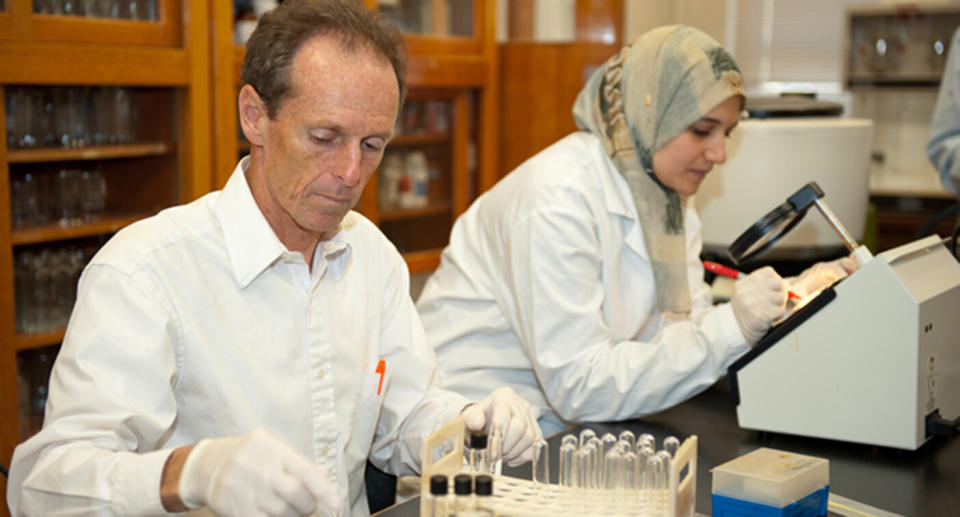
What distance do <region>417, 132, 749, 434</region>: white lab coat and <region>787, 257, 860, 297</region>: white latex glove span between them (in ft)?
0.54

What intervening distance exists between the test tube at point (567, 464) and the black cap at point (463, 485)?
14 cm

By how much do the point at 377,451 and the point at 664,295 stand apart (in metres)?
0.63

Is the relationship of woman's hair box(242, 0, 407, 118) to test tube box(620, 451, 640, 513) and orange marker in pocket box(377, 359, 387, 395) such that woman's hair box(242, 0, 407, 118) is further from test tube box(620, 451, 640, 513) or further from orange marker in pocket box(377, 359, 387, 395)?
test tube box(620, 451, 640, 513)

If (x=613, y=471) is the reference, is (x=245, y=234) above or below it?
above

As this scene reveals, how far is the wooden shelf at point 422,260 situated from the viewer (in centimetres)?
324

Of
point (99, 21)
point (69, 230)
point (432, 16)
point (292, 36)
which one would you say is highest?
point (432, 16)

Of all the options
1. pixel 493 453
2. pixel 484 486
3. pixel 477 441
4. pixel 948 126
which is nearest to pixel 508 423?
pixel 493 453

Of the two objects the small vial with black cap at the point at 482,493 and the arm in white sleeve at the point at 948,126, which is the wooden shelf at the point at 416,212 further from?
the small vial with black cap at the point at 482,493

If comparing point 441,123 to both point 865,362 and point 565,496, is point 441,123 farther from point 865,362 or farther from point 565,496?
point 565,496

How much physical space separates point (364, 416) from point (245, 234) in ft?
1.03

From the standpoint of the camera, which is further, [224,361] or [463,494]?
[224,361]

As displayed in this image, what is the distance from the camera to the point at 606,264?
5.43 feet

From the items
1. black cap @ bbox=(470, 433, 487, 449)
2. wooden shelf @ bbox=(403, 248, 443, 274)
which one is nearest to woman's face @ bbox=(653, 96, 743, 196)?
black cap @ bbox=(470, 433, 487, 449)

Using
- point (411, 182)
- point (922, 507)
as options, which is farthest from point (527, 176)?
point (411, 182)
